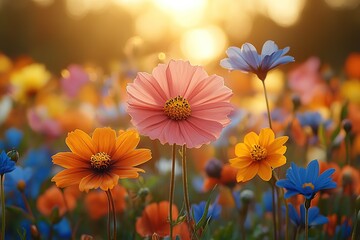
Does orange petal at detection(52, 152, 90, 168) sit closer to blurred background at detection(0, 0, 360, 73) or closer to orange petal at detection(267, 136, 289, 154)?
orange petal at detection(267, 136, 289, 154)

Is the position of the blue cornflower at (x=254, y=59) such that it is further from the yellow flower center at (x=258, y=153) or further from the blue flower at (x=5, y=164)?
the blue flower at (x=5, y=164)

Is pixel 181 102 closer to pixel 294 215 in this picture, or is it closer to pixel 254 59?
pixel 254 59

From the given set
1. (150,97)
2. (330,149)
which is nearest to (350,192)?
(330,149)

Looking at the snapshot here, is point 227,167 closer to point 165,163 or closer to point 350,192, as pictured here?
point 350,192

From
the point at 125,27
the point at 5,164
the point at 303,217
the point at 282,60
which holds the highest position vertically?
the point at 125,27

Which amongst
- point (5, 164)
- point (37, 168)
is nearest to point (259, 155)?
point (5, 164)

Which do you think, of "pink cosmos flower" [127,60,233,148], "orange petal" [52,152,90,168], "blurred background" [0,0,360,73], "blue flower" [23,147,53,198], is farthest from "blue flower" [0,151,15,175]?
"blurred background" [0,0,360,73]
